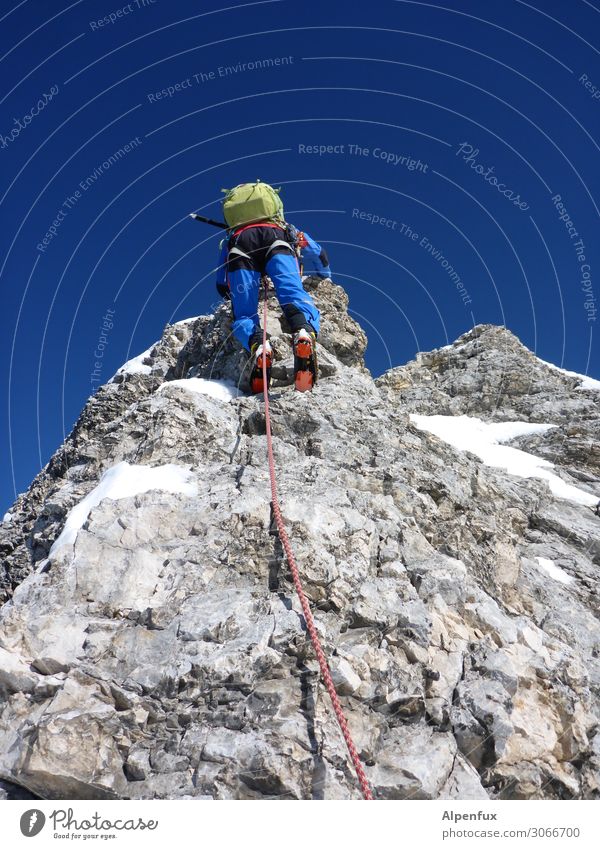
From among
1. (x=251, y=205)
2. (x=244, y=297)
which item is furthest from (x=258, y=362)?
(x=251, y=205)

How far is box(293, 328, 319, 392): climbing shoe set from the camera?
10008 millimetres

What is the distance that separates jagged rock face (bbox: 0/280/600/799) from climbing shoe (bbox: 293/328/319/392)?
411mm

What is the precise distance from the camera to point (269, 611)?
5.43m

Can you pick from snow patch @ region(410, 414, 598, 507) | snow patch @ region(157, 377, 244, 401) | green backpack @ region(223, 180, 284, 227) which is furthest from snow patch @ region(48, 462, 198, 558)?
snow patch @ region(410, 414, 598, 507)

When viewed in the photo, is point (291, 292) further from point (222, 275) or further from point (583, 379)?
point (583, 379)

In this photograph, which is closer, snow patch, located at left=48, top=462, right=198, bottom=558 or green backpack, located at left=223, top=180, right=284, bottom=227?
snow patch, located at left=48, top=462, right=198, bottom=558

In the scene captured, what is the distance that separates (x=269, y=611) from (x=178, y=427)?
4177 mm

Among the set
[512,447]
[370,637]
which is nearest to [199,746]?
[370,637]

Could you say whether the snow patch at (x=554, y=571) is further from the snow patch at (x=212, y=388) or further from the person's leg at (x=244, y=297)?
the person's leg at (x=244, y=297)

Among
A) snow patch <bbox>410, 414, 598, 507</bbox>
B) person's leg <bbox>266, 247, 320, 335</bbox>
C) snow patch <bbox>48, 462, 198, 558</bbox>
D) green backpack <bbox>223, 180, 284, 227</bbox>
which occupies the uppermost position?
green backpack <bbox>223, 180, 284, 227</bbox>

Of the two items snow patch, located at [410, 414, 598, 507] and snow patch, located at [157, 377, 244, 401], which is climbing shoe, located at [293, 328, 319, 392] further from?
snow patch, located at [410, 414, 598, 507]

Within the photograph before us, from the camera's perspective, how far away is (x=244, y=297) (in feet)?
36.0
